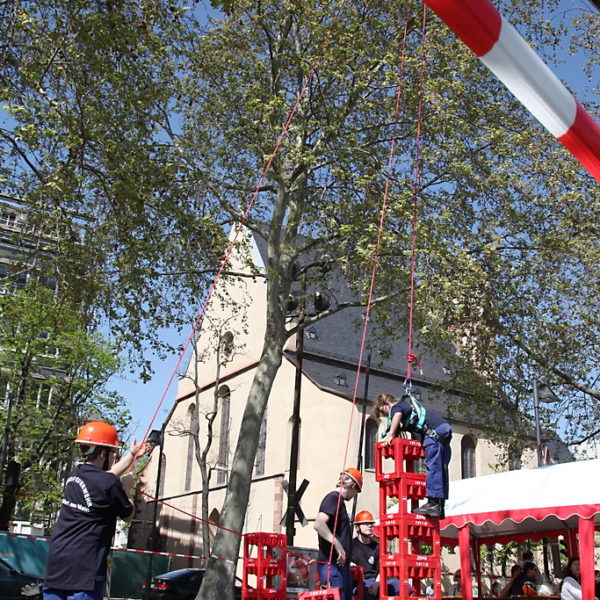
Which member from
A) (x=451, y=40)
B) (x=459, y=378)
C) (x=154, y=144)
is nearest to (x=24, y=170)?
(x=154, y=144)

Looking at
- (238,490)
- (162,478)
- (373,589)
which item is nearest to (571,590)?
(373,589)

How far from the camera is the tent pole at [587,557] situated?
35.3 ft

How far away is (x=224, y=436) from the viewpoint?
4131 cm

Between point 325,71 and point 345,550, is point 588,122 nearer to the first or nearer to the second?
point 345,550

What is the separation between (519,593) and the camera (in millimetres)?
13117

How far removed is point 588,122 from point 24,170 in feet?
43.9

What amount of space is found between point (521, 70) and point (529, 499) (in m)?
9.85

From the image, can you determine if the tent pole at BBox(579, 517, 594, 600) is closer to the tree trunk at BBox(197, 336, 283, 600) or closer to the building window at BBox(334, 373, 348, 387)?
the tree trunk at BBox(197, 336, 283, 600)

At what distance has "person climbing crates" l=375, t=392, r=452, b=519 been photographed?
740cm

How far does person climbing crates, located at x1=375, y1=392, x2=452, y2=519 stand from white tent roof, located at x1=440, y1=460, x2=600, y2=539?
4.71 m

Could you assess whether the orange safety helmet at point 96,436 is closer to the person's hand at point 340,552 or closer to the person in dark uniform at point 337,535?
the person in dark uniform at point 337,535

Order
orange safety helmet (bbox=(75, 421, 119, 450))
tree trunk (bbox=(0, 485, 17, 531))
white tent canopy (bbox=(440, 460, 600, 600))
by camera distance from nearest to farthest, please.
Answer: orange safety helmet (bbox=(75, 421, 119, 450)) → white tent canopy (bbox=(440, 460, 600, 600)) → tree trunk (bbox=(0, 485, 17, 531))

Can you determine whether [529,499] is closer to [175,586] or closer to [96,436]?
[96,436]

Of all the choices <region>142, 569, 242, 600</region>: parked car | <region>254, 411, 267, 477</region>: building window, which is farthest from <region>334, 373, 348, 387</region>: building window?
<region>142, 569, 242, 600</region>: parked car
